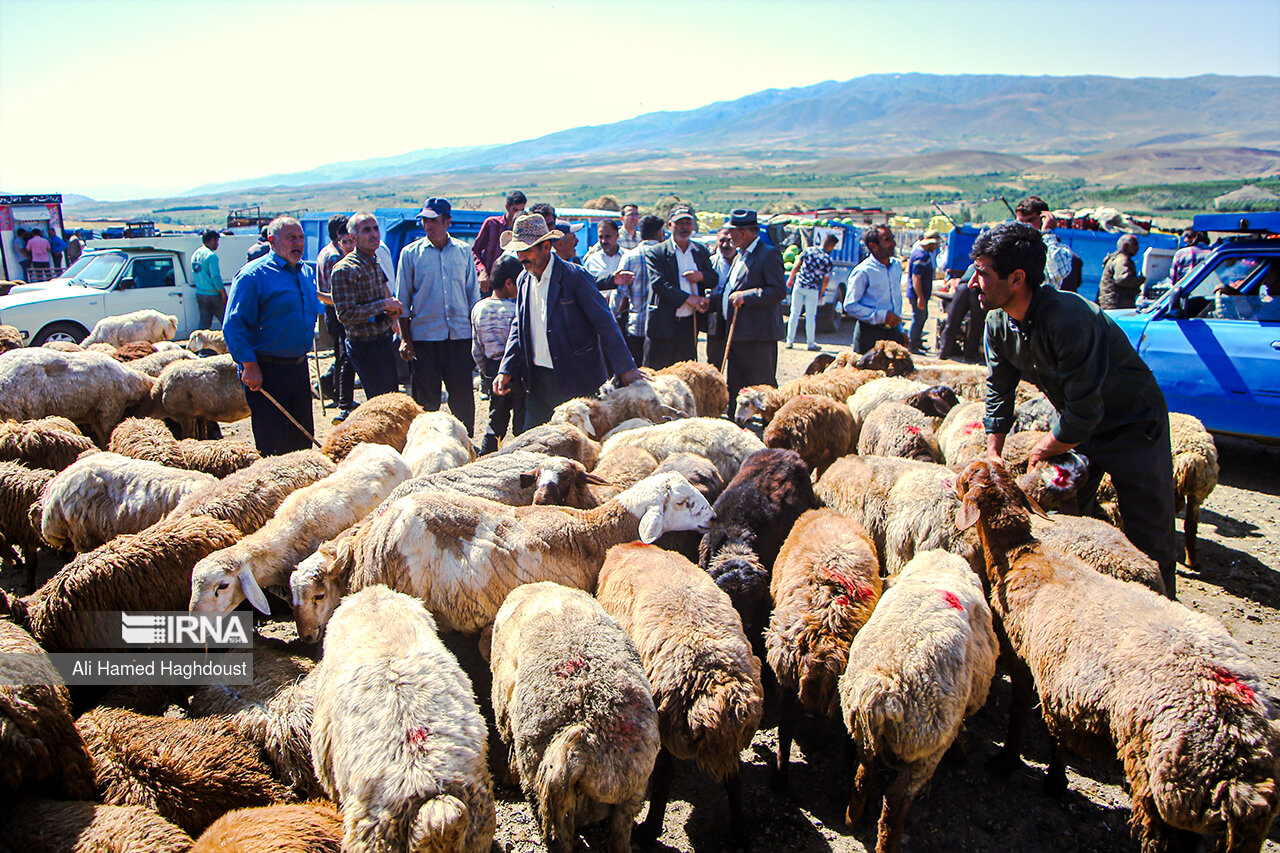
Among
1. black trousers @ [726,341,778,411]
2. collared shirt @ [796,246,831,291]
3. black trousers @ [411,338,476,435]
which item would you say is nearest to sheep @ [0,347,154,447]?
black trousers @ [411,338,476,435]

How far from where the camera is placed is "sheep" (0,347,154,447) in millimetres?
7117

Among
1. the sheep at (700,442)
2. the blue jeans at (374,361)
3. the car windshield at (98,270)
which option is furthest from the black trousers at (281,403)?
the car windshield at (98,270)

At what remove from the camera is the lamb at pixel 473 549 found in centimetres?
379

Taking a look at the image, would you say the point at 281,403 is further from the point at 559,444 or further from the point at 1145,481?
the point at 1145,481

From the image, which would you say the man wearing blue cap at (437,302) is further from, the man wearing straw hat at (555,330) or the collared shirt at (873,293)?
the collared shirt at (873,293)

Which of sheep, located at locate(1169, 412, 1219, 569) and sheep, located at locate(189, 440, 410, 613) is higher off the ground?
sheep, located at locate(189, 440, 410, 613)

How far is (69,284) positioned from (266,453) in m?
12.5

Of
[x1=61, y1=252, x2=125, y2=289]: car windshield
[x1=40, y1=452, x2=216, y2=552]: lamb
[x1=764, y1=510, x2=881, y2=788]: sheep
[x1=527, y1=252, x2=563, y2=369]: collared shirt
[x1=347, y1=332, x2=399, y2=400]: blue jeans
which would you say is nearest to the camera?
[x1=764, y1=510, x2=881, y2=788]: sheep

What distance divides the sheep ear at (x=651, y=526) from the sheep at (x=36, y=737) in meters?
2.74

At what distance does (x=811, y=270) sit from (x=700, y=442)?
436 inches

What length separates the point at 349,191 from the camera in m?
146

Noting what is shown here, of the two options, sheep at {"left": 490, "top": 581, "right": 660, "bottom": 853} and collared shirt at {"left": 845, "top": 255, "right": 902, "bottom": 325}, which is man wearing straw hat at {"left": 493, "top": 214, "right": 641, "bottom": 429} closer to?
sheep at {"left": 490, "top": 581, "right": 660, "bottom": 853}

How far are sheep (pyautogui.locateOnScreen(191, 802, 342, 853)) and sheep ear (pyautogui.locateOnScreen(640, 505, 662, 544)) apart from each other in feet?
6.75

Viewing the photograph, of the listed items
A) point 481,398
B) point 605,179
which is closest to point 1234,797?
point 481,398
